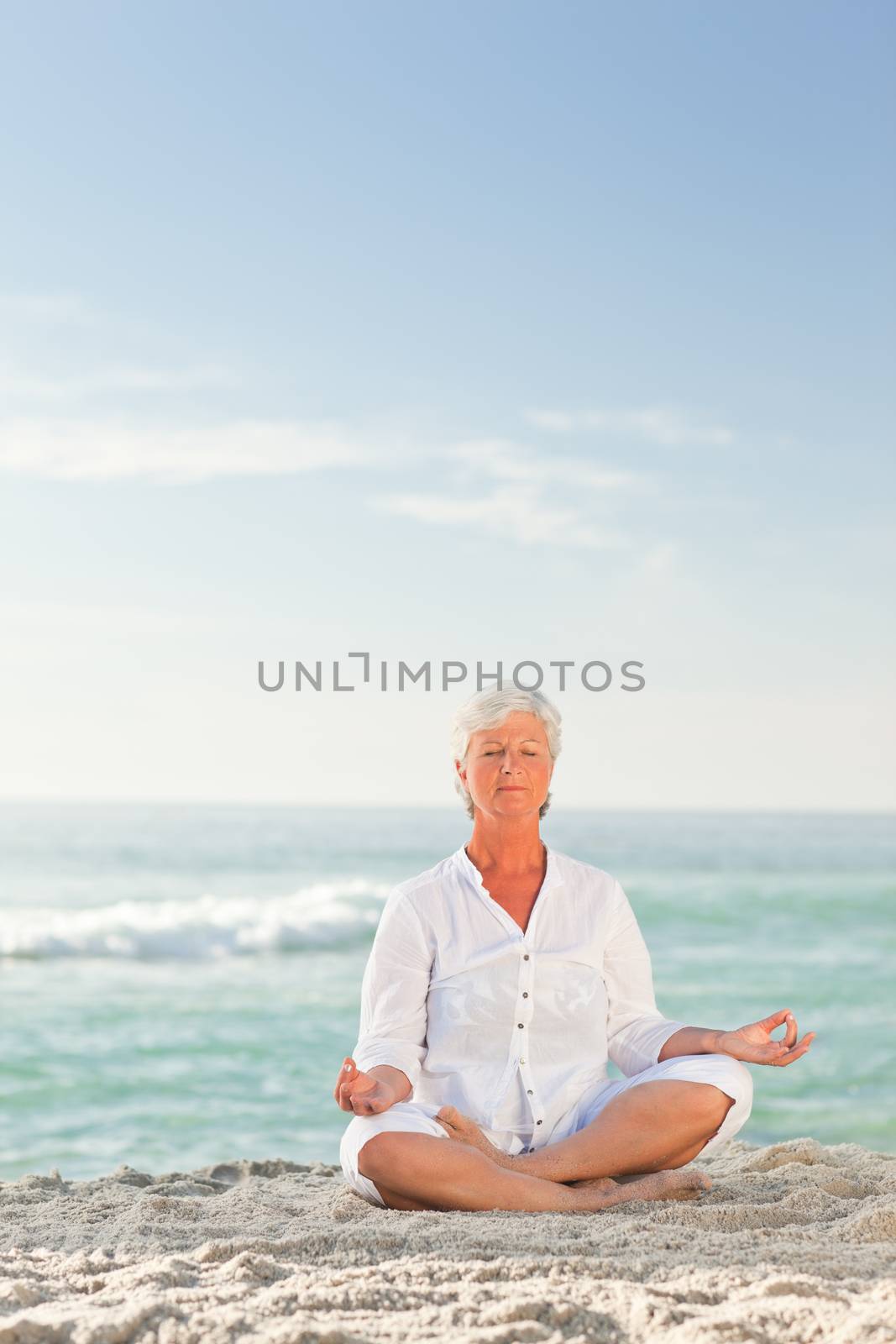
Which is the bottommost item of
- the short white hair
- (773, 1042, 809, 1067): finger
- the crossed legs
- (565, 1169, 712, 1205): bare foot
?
(565, 1169, 712, 1205): bare foot

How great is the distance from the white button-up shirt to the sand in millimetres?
358

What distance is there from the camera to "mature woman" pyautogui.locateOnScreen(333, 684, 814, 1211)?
3.14m

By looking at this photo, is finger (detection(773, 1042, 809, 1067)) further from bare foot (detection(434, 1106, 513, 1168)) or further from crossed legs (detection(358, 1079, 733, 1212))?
bare foot (detection(434, 1106, 513, 1168))

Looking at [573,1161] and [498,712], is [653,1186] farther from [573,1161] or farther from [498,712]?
[498,712]

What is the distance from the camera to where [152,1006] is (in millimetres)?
10938

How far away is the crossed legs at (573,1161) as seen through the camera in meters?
3.08

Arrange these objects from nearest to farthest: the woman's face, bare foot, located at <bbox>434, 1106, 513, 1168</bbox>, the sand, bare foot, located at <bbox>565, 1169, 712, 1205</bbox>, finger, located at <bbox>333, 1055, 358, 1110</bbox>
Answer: the sand < finger, located at <bbox>333, 1055, 358, 1110</bbox> < bare foot, located at <bbox>434, 1106, 513, 1168</bbox> < bare foot, located at <bbox>565, 1169, 712, 1205</bbox> < the woman's face

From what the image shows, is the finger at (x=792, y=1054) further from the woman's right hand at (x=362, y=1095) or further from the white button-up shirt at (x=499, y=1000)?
the woman's right hand at (x=362, y=1095)

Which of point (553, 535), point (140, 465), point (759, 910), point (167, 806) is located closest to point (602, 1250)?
point (759, 910)

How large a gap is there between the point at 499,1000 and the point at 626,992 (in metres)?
0.43

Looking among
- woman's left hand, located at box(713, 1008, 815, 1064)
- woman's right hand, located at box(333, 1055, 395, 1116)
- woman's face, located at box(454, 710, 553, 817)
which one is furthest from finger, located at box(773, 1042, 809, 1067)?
woman's right hand, located at box(333, 1055, 395, 1116)

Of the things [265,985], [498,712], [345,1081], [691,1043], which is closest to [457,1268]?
[345,1081]

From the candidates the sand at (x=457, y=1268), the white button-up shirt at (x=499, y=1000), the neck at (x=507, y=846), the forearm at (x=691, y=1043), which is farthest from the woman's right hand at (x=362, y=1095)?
the forearm at (x=691, y=1043)

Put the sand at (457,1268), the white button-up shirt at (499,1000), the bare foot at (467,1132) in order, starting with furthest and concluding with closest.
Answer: the white button-up shirt at (499,1000) < the bare foot at (467,1132) < the sand at (457,1268)
